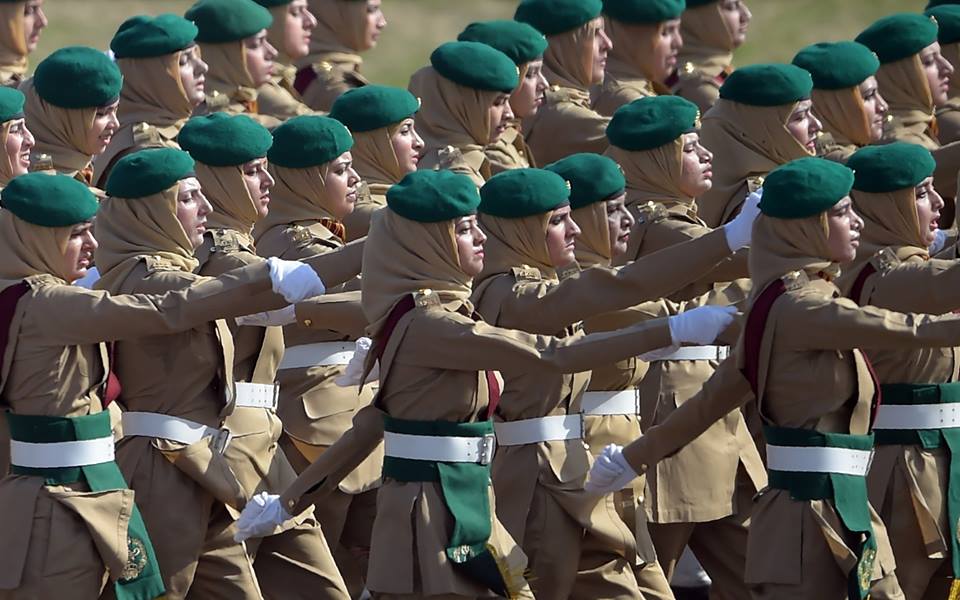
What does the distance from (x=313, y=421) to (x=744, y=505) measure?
5.83ft

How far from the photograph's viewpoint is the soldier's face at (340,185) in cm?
1055

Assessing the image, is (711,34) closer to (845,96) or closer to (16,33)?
(845,96)

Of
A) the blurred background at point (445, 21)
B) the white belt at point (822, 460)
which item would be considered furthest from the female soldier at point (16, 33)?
the blurred background at point (445, 21)

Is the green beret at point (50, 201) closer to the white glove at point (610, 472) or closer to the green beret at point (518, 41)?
the white glove at point (610, 472)

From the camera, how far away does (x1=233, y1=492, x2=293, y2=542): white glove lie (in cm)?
940

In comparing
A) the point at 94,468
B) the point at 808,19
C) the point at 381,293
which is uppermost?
the point at 381,293

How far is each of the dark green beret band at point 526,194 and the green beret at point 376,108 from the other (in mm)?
1817

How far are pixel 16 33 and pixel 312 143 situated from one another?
2.95 m

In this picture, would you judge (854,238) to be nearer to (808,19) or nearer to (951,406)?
(951,406)

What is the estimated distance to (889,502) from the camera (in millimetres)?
9945

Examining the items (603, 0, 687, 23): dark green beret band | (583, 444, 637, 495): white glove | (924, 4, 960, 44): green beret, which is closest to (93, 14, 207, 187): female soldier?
(603, 0, 687, 23): dark green beret band

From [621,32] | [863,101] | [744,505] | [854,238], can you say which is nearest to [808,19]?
[621,32]

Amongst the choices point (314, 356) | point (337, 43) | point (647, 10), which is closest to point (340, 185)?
point (314, 356)

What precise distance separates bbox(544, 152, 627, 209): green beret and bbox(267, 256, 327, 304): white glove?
148 cm
